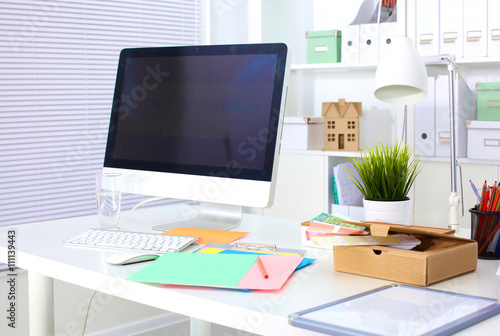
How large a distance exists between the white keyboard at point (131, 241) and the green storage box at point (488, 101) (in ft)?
5.26

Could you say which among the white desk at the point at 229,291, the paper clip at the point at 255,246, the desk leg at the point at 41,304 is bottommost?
the desk leg at the point at 41,304

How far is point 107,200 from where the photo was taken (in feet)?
5.33

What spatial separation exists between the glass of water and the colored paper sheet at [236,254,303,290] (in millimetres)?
554

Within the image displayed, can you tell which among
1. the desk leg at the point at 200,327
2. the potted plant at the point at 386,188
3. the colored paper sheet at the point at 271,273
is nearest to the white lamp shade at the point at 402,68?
the potted plant at the point at 386,188

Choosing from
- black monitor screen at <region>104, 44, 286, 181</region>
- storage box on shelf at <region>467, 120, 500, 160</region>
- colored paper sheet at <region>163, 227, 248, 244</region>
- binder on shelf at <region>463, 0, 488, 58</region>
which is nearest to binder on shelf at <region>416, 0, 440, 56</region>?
binder on shelf at <region>463, 0, 488, 58</region>

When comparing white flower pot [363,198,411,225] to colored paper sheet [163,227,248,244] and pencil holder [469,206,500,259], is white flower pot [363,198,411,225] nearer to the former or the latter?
pencil holder [469,206,500,259]

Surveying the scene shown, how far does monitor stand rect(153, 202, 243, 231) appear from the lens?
1662 mm

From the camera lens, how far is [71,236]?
1.57 meters

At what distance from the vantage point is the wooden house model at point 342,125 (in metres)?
2.87

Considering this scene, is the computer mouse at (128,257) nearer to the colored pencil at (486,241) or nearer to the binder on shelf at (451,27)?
the colored pencil at (486,241)

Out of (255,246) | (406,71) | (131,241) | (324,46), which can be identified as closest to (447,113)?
(324,46)

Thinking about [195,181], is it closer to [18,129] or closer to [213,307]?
[213,307]

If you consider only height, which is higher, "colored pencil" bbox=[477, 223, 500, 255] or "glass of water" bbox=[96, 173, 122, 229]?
"glass of water" bbox=[96, 173, 122, 229]

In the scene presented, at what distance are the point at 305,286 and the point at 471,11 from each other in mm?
1842
